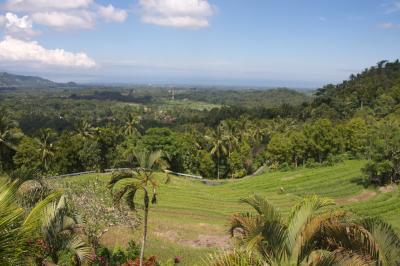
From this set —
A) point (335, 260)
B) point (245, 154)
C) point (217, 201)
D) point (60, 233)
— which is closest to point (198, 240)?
point (60, 233)

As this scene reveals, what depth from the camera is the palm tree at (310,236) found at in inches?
254

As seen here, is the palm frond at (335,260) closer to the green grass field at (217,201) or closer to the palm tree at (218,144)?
the green grass field at (217,201)

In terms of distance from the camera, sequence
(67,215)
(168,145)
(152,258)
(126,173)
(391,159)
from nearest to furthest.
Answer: (67,215) < (126,173) < (152,258) < (391,159) < (168,145)

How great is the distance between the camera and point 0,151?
51094mm

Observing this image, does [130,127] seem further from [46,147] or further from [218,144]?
[46,147]

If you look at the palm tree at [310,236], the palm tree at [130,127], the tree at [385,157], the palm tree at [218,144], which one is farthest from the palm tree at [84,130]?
the palm tree at [310,236]

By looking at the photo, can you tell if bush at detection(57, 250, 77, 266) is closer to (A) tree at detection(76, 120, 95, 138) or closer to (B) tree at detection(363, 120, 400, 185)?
(B) tree at detection(363, 120, 400, 185)

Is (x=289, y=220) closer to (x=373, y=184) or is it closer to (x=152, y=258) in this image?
(x=152, y=258)

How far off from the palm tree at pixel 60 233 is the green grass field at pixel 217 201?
7233mm

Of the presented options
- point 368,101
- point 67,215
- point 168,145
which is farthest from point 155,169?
point 368,101

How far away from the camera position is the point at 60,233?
1173 centimetres

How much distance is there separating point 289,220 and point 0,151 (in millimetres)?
50296

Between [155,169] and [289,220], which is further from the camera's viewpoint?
[155,169]

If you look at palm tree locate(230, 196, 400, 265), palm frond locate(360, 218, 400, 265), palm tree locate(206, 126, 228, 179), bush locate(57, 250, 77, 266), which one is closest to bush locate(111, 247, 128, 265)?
bush locate(57, 250, 77, 266)
